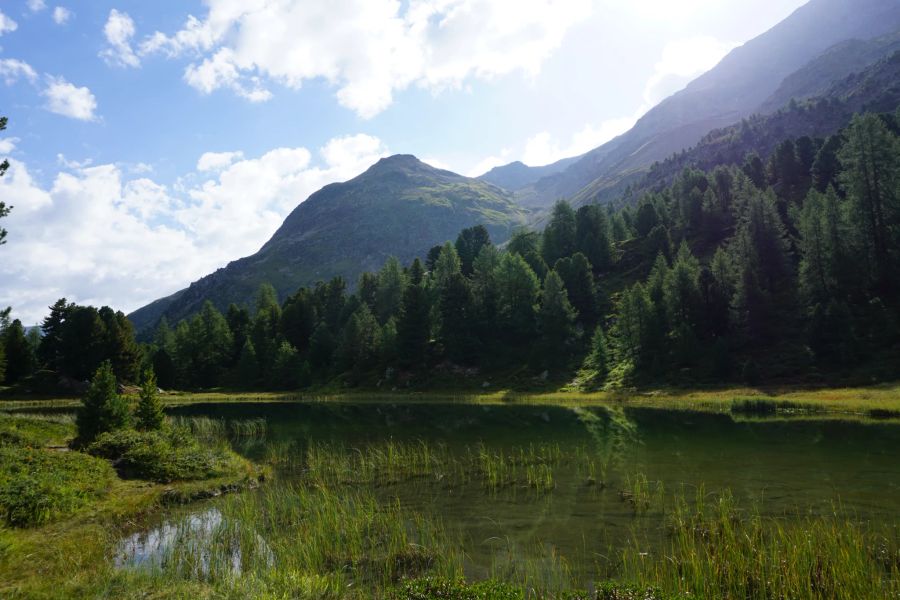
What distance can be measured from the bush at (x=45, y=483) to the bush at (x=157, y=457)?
1.60m

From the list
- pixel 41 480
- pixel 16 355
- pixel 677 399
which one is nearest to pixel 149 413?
pixel 41 480

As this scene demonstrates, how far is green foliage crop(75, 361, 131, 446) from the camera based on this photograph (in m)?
33.4

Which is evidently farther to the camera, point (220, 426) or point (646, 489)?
point (220, 426)

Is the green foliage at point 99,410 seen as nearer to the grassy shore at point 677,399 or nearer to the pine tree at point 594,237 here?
the grassy shore at point 677,399

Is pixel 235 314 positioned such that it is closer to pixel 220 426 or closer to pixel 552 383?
pixel 552 383

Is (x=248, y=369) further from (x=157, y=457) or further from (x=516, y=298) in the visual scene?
(x=157, y=457)

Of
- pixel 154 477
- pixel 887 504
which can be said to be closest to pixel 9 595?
pixel 154 477

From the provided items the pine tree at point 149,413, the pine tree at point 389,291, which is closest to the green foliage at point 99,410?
the pine tree at point 149,413

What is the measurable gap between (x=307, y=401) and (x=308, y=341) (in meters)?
44.4

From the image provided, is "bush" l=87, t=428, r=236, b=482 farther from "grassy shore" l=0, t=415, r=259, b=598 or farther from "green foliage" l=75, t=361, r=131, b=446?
"green foliage" l=75, t=361, r=131, b=446

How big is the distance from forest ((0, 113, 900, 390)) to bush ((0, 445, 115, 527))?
215 ft

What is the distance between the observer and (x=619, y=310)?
337 feet

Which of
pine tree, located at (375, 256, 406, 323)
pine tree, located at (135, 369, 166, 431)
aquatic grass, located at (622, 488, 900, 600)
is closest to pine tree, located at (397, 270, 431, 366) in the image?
pine tree, located at (375, 256, 406, 323)

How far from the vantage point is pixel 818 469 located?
27.0m
